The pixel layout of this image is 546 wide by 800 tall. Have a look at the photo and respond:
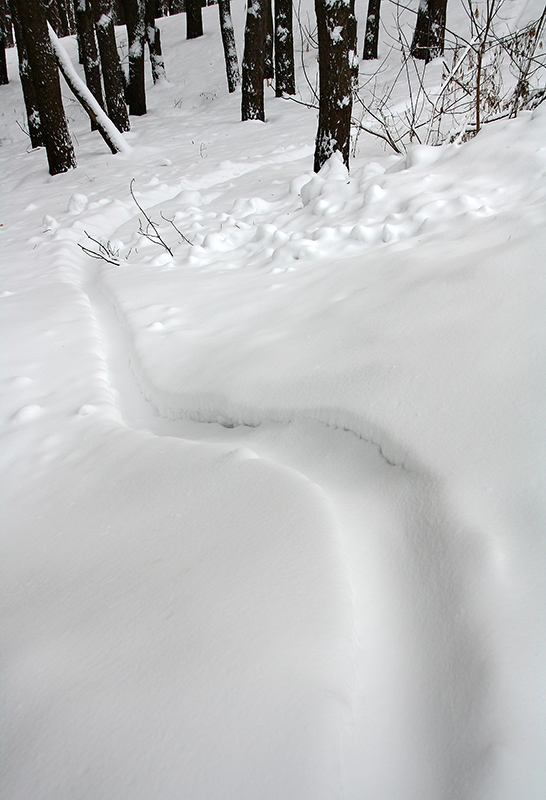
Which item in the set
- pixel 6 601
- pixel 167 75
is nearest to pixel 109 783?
pixel 6 601

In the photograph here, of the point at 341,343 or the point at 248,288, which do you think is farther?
the point at 248,288

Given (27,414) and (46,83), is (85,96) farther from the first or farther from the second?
(27,414)

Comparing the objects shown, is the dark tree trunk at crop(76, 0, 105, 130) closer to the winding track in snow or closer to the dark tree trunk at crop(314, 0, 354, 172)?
the dark tree trunk at crop(314, 0, 354, 172)

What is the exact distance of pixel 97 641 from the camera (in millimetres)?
967

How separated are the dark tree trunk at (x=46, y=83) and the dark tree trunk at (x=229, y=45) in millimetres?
5879

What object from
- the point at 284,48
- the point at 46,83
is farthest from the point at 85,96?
the point at 284,48

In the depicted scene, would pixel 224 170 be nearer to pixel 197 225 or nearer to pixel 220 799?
pixel 197 225

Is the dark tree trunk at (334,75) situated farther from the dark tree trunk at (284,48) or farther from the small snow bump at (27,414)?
the dark tree trunk at (284,48)

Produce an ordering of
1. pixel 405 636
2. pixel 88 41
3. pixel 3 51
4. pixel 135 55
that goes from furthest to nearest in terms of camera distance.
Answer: pixel 3 51 → pixel 135 55 → pixel 88 41 → pixel 405 636

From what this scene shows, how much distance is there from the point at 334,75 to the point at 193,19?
1356cm

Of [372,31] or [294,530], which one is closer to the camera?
[294,530]

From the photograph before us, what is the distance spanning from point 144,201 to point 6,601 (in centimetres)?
480

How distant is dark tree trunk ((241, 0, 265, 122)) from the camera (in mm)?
8102

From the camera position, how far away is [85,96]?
6.75 metres
